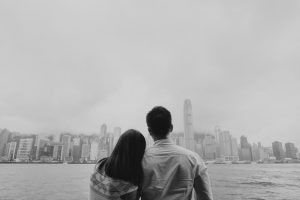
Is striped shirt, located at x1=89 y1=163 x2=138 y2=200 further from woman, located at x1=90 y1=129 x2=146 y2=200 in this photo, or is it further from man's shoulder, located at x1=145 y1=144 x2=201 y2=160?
man's shoulder, located at x1=145 y1=144 x2=201 y2=160

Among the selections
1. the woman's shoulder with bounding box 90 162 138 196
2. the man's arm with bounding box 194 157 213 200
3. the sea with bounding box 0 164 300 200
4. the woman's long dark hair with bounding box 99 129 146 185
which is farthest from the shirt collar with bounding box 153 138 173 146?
the sea with bounding box 0 164 300 200

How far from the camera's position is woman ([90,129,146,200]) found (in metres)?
1.80

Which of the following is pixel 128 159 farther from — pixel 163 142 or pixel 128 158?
pixel 163 142

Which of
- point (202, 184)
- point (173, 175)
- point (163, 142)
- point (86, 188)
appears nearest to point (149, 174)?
point (173, 175)

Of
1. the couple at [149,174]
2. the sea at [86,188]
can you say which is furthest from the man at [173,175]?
the sea at [86,188]

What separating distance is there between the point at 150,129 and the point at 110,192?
68 centimetres

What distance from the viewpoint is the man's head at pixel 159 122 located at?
6.70 feet

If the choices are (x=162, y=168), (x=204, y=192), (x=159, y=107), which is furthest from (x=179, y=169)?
(x=159, y=107)

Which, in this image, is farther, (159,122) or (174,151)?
(159,122)

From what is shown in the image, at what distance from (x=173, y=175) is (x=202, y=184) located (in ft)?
0.91

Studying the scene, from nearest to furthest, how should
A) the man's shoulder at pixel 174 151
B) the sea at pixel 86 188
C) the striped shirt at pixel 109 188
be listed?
the striped shirt at pixel 109 188, the man's shoulder at pixel 174 151, the sea at pixel 86 188

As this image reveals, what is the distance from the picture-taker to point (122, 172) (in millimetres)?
1829

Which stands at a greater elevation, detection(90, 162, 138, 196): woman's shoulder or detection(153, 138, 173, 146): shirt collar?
detection(153, 138, 173, 146): shirt collar

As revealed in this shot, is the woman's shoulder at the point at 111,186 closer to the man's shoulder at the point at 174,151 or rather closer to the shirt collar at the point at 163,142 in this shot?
the man's shoulder at the point at 174,151
